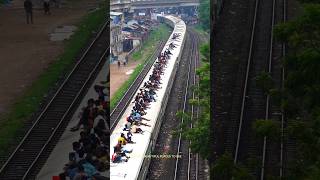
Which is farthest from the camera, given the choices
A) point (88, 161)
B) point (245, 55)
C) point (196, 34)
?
point (196, 34)

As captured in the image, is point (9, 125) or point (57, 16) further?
point (57, 16)

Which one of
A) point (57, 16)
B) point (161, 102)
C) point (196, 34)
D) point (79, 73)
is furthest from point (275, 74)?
point (196, 34)

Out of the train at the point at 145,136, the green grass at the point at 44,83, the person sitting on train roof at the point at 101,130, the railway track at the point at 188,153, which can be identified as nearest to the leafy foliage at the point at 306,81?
the person sitting on train roof at the point at 101,130

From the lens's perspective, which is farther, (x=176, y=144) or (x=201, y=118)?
(x=176, y=144)

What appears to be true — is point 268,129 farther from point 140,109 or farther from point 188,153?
point 188,153

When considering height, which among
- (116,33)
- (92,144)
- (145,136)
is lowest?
(145,136)

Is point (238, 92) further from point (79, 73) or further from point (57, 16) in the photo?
point (57, 16)

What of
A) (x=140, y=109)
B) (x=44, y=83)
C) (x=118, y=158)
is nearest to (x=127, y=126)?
(x=140, y=109)
